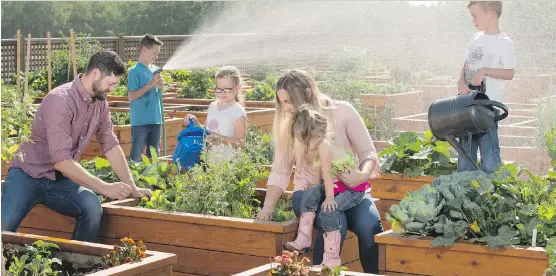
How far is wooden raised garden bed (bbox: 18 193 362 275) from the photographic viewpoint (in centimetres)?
495

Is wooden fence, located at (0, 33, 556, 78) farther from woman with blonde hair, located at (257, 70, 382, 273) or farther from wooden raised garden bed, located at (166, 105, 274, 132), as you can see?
woman with blonde hair, located at (257, 70, 382, 273)

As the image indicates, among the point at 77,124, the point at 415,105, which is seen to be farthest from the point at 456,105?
the point at 415,105

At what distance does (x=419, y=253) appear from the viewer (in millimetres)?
4418

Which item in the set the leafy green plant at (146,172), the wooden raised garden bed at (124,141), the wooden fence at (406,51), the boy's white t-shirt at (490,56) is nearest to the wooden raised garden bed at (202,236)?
the leafy green plant at (146,172)

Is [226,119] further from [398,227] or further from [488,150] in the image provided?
[398,227]

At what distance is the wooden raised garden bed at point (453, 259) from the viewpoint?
4.18 meters

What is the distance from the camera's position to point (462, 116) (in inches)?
193

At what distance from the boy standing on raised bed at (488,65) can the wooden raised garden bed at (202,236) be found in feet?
2.82

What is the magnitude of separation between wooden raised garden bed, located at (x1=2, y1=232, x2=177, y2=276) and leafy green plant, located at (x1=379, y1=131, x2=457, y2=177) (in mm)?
2239

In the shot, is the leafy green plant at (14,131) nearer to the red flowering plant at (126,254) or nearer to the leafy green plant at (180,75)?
the red flowering plant at (126,254)

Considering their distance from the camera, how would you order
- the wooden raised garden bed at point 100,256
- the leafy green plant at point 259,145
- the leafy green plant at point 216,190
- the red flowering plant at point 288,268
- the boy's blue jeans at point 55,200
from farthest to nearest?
the leafy green plant at point 259,145, the leafy green plant at point 216,190, the boy's blue jeans at point 55,200, the wooden raised garden bed at point 100,256, the red flowering plant at point 288,268

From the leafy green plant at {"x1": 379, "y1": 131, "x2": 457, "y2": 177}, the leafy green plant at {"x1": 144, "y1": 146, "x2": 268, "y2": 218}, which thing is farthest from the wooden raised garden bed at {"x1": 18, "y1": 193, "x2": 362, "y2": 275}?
the leafy green plant at {"x1": 379, "y1": 131, "x2": 457, "y2": 177}

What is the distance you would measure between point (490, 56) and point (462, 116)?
0.91m

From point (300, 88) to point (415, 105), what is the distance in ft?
23.2
